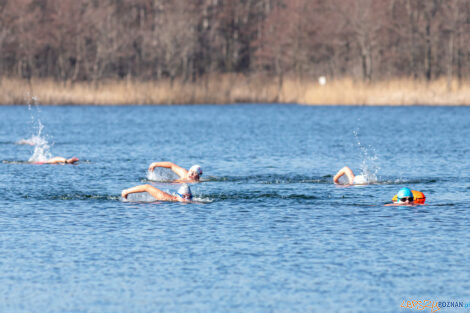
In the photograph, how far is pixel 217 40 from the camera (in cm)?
9756

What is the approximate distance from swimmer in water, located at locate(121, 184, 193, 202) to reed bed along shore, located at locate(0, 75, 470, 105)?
40769mm

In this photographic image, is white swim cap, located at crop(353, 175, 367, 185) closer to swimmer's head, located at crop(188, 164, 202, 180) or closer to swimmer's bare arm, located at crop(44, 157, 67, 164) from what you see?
swimmer's head, located at crop(188, 164, 202, 180)

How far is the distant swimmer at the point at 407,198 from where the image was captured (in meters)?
20.0

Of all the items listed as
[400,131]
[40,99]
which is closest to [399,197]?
[400,131]

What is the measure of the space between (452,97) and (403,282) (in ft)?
158

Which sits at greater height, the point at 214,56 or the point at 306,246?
the point at 214,56

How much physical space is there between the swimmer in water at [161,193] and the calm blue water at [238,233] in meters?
Result: 0.28

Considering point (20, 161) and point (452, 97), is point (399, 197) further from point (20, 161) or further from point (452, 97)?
point (452, 97)

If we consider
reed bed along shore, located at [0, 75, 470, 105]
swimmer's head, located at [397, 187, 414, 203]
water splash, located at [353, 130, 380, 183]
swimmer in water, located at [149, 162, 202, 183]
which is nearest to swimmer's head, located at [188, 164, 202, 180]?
swimmer in water, located at [149, 162, 202, 183]

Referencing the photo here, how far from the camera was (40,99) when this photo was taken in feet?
208

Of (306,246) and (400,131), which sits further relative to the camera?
(400,131)

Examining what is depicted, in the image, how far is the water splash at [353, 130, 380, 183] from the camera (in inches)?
1008

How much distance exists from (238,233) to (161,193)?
4407mm

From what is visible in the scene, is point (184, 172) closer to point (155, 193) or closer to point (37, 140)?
point (155, 193)
